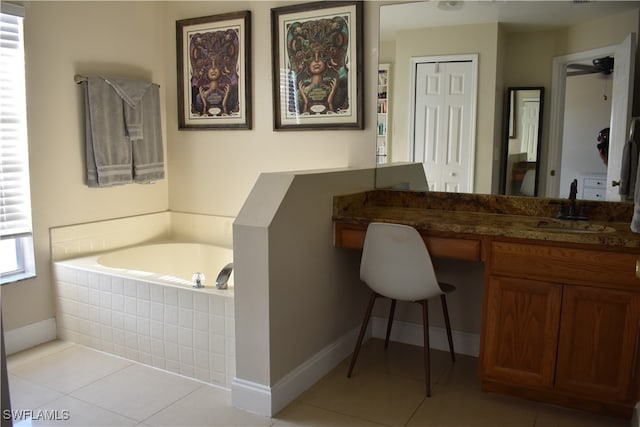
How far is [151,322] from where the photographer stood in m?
2.78

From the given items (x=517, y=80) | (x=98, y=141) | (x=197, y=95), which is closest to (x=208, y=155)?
(x=197, y=95)

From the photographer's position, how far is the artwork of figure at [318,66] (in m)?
3.15

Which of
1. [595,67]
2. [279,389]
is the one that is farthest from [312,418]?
[595,67]

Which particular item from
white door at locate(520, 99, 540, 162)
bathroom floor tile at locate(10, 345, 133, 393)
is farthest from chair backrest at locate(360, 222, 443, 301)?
bathroom floor tile at locate(10, 345, 133, 393)

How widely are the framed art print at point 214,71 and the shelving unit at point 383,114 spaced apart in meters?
0.95

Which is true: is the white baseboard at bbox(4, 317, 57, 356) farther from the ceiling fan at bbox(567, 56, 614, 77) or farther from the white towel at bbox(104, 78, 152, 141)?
the ceiling fan at bbox(567, 56, 614, 77)

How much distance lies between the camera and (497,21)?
2.73 m

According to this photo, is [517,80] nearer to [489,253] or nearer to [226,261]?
[489,253]

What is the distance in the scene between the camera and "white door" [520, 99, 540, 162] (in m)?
2.67

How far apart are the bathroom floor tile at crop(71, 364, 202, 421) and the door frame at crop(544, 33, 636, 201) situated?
206 centimetres

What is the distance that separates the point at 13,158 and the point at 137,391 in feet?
4.81

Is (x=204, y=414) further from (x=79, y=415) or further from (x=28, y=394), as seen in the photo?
(x=28, y=394)

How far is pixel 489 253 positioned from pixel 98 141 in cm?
242

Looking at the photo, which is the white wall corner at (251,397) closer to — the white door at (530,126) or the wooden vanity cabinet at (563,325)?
the wooden vanity cabinet at (563,325)
